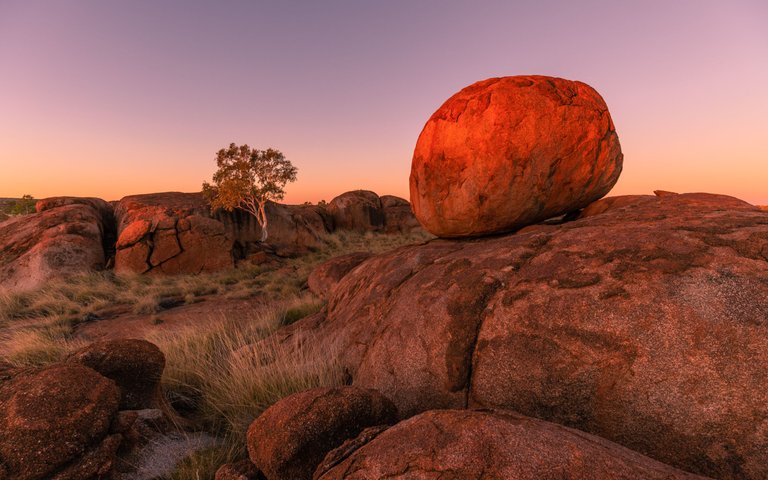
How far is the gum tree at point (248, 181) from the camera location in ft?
65.6

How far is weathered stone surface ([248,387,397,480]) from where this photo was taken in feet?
6.76

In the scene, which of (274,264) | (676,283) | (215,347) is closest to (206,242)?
(274,264)

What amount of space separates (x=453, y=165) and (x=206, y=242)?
14.0m

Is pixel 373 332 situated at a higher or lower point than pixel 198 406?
higher

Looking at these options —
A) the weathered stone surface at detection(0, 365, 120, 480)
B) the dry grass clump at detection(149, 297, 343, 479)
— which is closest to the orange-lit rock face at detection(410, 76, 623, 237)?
the dry grass clump at detection(149, 297, 343, 479)

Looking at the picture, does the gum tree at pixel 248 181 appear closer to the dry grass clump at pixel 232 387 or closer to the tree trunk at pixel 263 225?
the tree trunk at pixel 263 225

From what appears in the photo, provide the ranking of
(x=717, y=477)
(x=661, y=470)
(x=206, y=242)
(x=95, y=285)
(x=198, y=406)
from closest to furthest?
(x=661, y=470) < (x=717, y=477) < (x=198, y=406) < (x=95, y=285) < (x=206, y=242)

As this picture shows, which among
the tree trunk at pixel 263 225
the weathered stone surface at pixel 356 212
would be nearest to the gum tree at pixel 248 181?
the tree trunk at pixel 263 225

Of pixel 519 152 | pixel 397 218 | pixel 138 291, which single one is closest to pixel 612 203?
pixel 519 152

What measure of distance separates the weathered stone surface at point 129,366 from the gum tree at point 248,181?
17971 millimetres

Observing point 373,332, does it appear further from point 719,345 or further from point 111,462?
point 719,345

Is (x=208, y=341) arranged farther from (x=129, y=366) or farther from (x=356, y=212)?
(x=356, y=212)

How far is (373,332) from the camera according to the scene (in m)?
4.04

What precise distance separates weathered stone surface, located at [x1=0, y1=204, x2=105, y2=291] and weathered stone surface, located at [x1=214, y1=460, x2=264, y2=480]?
15153 mm
